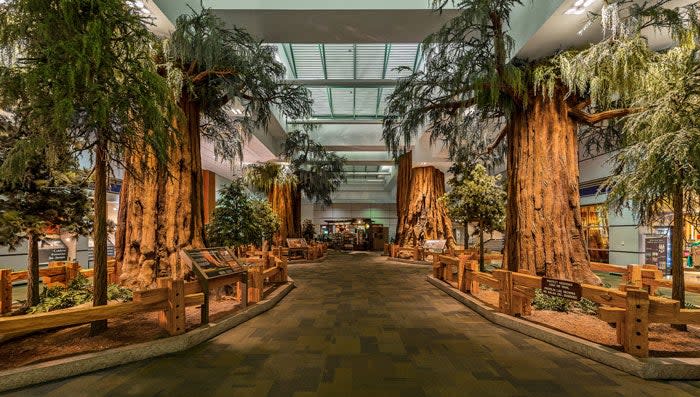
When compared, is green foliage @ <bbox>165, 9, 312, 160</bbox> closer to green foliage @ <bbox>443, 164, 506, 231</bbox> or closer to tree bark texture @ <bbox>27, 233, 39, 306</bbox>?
tree bark texture @ <bbox>27, 233, 39, 306</bbox>

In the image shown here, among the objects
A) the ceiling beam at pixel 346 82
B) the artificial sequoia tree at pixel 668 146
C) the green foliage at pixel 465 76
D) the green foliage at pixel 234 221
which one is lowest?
the green foliage at pixel 234 221

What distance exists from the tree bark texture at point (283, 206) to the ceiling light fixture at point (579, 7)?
42.5 feet

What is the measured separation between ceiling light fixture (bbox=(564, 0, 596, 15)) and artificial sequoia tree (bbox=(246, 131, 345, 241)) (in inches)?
424

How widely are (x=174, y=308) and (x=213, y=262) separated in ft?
3.66

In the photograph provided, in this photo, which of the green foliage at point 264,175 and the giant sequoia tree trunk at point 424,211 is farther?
the giant sequoia tree trunk at point 424,211

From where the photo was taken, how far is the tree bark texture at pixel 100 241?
3844 mm

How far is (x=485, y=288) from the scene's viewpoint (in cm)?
691

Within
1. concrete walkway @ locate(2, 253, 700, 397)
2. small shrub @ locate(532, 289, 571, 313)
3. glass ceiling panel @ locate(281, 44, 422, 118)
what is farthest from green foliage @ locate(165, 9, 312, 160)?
small shrub @ locate(532, 289, 571, 313)

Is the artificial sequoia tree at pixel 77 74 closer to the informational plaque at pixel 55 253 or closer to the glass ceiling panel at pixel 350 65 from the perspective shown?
the informational plaque at pixel 55 253

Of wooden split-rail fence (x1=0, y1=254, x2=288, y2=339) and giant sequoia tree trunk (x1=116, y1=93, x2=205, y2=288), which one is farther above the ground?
giant sequoia tree trunk (x1=116, y1=93, x2=205, y2=288)

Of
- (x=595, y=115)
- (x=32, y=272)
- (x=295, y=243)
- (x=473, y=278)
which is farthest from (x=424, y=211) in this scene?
(x=32, y=272)

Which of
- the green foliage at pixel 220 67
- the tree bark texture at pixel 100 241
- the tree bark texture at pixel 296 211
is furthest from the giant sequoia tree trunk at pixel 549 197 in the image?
the tree bark texture at pixel 296 211

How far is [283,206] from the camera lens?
54.3 feet

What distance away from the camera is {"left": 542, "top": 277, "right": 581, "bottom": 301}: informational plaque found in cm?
379
